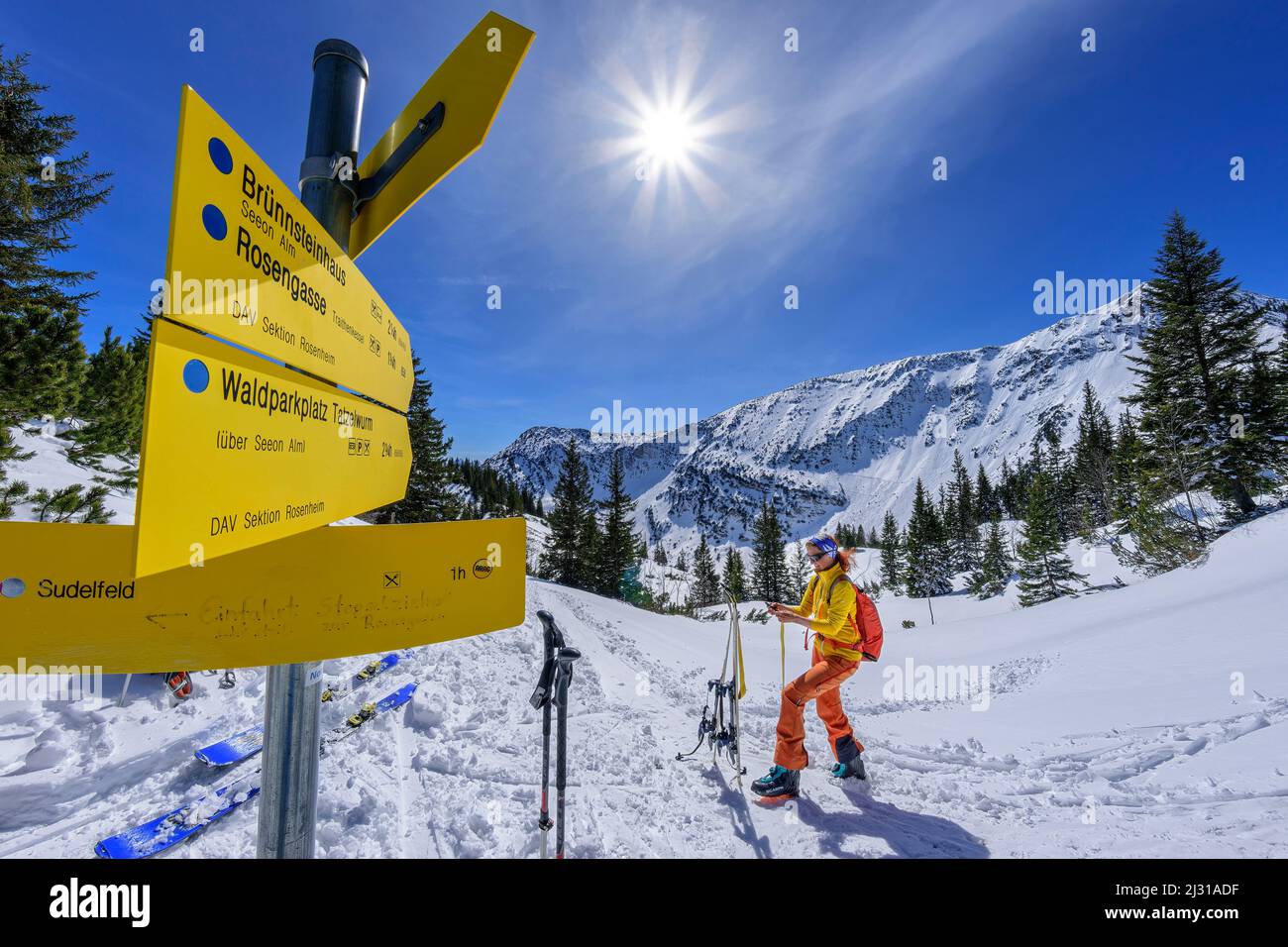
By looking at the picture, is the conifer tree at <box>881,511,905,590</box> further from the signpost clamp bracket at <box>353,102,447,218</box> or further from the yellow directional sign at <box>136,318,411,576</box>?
the yellow directional sign at <box>136,318,411,576</box>

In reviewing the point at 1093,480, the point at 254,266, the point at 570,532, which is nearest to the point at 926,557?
the point at 1093,480

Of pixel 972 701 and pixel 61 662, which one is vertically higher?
pixel 61 662

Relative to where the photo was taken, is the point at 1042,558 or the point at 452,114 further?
the point at 1042,558

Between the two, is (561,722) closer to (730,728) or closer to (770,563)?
(730,728)

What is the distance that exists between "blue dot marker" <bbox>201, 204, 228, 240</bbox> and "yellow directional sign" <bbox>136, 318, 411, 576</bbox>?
23cm

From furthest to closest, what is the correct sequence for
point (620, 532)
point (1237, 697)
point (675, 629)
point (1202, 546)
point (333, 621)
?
point (620, 532) < point (675, 629) < point (1202, 546) < point (1237, 697) < point (333, 621)

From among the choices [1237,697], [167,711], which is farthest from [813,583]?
[167,711]

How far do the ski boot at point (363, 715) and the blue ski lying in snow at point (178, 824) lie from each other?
94 cm

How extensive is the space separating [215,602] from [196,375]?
37.4 inches

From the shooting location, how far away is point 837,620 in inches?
190
